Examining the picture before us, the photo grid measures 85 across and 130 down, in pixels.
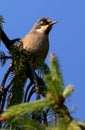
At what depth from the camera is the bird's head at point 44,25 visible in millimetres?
5793

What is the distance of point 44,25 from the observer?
5.84m

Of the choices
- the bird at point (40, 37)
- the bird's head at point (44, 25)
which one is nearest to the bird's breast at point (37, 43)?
the bird at point (40, 37)

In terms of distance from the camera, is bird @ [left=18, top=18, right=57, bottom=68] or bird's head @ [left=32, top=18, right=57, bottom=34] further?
bird's head @ [left=32, top=18, right=57, bottom=34]

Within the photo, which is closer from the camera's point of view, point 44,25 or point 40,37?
point 40,37

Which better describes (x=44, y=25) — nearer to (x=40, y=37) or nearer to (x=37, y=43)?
(x=40, y=37)

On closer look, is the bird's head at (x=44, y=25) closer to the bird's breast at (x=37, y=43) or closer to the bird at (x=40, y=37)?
the bird at (x=40, y=37)

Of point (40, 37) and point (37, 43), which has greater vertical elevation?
point (40, 37)

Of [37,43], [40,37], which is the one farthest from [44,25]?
[37,43]

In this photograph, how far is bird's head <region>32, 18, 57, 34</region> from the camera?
5793mm

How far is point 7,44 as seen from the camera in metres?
3.02

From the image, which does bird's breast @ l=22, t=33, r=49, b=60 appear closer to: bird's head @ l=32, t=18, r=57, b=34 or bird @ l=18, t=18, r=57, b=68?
bird @ l=18, t=18, r=57, b=68

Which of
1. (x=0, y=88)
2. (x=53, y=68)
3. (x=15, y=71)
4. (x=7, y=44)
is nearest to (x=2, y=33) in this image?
(x=7, y=44)

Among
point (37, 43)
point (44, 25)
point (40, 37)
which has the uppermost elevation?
point (44, 25)

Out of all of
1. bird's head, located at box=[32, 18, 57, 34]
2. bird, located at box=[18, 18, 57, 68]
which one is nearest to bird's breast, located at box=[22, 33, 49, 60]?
bird, located at box=[18, 18, 57, 68]
